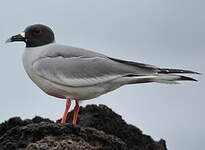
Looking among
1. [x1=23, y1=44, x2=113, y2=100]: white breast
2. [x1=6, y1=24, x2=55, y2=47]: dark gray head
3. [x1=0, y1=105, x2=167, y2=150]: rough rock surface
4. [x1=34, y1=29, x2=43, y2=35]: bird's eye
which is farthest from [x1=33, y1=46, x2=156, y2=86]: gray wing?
[x1=0, y1=105, x2=167, y2=150]: rough rock surface

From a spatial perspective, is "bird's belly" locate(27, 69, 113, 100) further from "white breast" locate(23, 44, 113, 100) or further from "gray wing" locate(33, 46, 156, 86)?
"gray wing" locate(33, 46, 156, 86)

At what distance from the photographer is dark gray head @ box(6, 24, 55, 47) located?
14.9 m

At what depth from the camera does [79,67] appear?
47.0 ft

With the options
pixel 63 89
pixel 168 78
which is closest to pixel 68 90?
pixel 63 89

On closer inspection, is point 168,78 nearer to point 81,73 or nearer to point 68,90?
point 81,73

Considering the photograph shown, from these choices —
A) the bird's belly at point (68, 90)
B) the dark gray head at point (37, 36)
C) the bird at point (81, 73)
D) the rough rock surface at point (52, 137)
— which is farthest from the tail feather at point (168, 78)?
the dark gray head at point (37, 36)

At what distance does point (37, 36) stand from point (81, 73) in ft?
4.96

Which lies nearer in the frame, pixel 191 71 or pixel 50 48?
pixel 191 71

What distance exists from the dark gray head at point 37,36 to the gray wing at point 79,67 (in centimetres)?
52

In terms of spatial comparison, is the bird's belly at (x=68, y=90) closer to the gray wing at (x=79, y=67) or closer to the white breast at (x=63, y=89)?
the white breast at (x=63, y=89)

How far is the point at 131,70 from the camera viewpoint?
1433 cm

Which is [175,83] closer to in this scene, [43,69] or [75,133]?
[43,69]

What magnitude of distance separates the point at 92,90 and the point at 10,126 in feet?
8.66

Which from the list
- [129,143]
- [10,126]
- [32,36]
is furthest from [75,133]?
[32,36]
